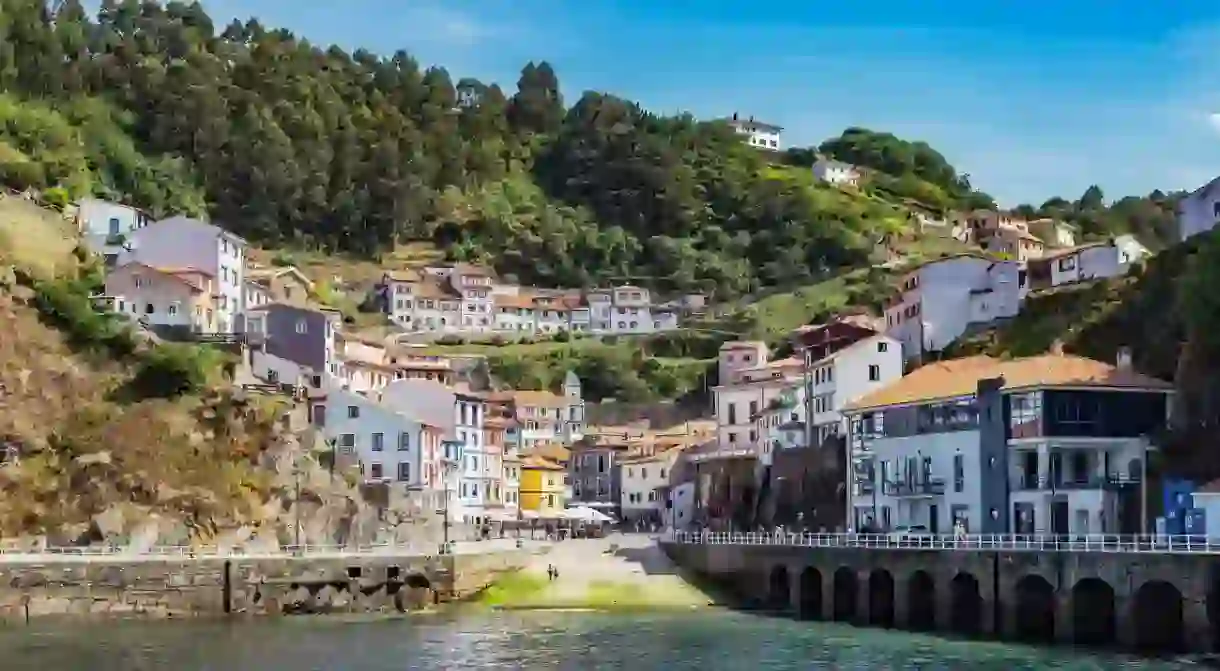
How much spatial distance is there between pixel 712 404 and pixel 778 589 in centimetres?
6050

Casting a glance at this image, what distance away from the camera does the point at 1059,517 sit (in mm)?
68812

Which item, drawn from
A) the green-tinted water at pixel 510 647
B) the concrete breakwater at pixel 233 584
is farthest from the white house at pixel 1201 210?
the concrete breakwater at pixel 233 584

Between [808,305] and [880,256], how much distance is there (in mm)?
23326

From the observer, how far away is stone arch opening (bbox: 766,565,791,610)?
8006 cm

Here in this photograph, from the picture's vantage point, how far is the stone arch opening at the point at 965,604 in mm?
67062

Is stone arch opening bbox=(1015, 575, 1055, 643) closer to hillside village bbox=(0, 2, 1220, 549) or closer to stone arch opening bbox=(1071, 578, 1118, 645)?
stone arch opening bbox=(1071, 578, 1118, 645)

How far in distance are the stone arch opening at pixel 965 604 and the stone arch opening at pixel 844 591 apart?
7154mm

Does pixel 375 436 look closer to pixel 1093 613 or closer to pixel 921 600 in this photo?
pixel 921 600

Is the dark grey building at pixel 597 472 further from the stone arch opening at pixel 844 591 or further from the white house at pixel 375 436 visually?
the stone arch opening at pixel 844 591

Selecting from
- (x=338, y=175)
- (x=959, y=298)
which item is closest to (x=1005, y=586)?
(x=959, y=298)

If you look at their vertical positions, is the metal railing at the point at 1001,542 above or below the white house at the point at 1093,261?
below

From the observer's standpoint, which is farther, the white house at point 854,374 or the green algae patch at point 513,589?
Result: the white house at point 854,374

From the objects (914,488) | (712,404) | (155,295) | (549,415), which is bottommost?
(914,488)

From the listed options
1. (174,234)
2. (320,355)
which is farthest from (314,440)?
(174,234)
